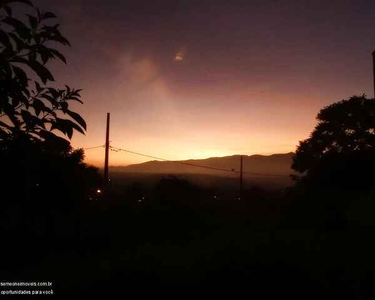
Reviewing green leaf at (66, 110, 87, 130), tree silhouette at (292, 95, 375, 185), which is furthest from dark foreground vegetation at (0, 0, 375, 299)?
tree silhouette at (292, 95, 375, 185)

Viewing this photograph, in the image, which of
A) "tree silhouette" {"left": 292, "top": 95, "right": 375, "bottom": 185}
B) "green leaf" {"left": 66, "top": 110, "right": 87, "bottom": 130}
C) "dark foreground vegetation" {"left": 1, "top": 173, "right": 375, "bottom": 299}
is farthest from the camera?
"tree silhouette" {"left": 292, "top": 95, "right": 375, "bottom": 185}

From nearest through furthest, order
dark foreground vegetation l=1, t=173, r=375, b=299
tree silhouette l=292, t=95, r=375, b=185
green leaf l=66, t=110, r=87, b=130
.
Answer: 1. green leaf l=66, t=110, r=87, b=130
2. dark foreground vegetation l=1, t=173, r=375, b=299
3. tree silhouette l=292, t=95, r=375, b=185

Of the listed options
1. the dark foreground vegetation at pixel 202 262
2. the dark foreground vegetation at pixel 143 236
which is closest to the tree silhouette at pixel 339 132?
the dark foreground vegetation at pixel 143 236

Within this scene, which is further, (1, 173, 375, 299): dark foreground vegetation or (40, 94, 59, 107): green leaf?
(1, 173, 375, 299): dark foreground vegetation

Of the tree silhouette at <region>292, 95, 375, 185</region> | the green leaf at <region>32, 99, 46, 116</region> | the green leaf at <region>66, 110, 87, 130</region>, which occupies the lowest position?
the green leaf at <region>66, 110, 87, 130</region>

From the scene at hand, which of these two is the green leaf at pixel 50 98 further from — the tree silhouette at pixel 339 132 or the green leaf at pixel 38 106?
the tree silhouette at pixel 339 132

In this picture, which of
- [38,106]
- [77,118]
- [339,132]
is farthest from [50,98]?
[339,132]

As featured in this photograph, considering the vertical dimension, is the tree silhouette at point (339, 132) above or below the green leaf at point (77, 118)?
above

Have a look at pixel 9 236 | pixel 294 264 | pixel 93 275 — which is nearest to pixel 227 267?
pixel 294 264

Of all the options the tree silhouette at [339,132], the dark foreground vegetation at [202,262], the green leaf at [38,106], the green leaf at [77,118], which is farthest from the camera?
the tree silhouette at [339,132]

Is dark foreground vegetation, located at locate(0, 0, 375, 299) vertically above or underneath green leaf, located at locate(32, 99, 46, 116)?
underneath

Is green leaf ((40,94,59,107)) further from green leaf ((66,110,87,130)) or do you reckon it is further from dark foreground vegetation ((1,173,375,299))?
dark foreground vegetation ((1,173,375,299))

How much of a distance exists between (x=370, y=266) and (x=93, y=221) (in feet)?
38.5

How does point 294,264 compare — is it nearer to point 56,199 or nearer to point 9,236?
point 9,236
